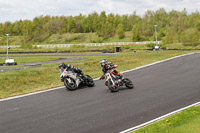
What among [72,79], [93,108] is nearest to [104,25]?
[72,79]

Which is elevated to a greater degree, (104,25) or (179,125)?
(104,25)

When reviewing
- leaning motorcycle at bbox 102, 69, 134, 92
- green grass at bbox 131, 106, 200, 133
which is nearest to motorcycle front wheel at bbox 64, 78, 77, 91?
leaning motorcycle at bbox 102, 69, 134, 92

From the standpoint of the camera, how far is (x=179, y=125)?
307 inches

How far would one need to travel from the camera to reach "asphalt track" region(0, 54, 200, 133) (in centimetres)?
856

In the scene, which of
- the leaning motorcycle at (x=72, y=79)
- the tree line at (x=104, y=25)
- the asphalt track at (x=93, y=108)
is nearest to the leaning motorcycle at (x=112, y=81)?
the asphalt track at (x=93, y=108)

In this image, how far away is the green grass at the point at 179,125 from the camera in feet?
23.9

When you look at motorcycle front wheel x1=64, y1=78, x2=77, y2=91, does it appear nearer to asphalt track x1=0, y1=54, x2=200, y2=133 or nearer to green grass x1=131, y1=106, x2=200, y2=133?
asphalt track x1=0, y1=54, x2=200, y2=133

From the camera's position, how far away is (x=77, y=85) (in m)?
15.6

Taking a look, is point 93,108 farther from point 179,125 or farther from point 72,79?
point 72,79

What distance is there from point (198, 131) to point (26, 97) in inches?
386

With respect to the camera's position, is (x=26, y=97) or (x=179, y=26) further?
(x=179, y=26)

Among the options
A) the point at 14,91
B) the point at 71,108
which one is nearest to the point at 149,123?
the point at 71,108

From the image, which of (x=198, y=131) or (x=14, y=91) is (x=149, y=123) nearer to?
(x=198, y=131)

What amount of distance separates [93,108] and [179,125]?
13.1 ft
